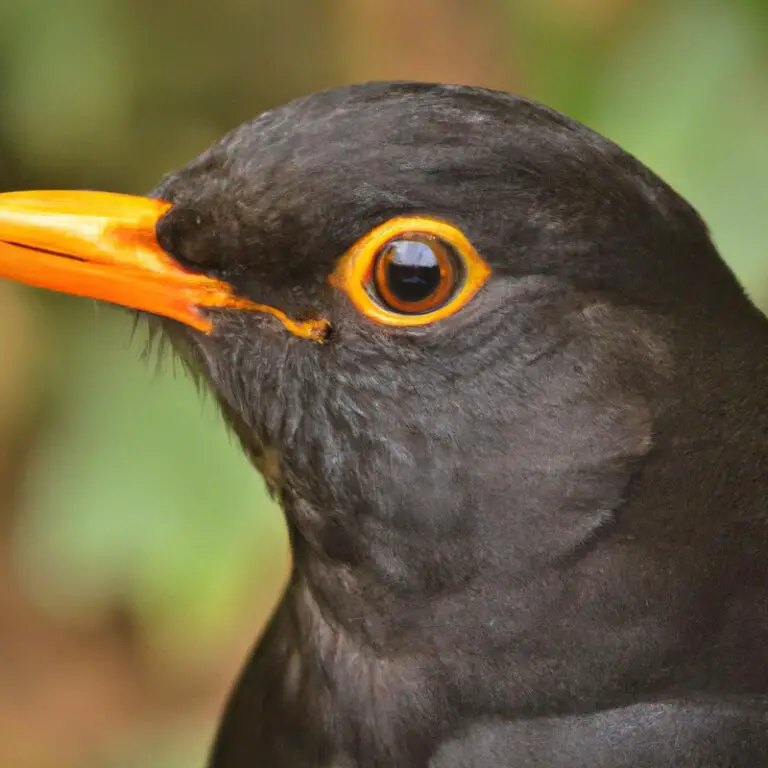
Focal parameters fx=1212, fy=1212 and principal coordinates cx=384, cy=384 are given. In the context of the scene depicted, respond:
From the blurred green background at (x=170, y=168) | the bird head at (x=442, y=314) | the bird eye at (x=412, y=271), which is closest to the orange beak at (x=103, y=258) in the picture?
the bird head at (x=442, y=314)

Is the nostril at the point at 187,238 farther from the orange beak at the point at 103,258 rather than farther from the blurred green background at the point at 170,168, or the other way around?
the blurred green background at the point at 170,168

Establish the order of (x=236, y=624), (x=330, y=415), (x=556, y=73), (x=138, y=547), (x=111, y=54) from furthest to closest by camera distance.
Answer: (x=236, y=624) → (x=111, y=54) → (x=138, y=547) → (x=556, y=73) → (x=330, y=415)

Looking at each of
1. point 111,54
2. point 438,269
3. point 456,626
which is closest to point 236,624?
point 111,54

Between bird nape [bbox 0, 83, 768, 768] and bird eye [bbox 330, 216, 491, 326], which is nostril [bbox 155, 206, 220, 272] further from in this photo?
bird eye [bbox 330, 216, 491, 326]

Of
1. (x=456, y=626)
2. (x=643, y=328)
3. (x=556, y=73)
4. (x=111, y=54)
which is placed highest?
(x=111, y=54)

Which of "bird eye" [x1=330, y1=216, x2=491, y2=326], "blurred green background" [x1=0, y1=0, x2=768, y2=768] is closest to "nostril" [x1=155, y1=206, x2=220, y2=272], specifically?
"bird eye" [x1=330, y1=216, x2=491, y2=326]

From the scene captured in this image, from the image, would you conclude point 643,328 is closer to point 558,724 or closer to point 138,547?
point 558,724

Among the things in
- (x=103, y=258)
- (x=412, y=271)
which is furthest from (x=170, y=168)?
(x=412, y=271)

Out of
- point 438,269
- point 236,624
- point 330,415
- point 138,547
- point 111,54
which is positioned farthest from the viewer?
point 236,624
